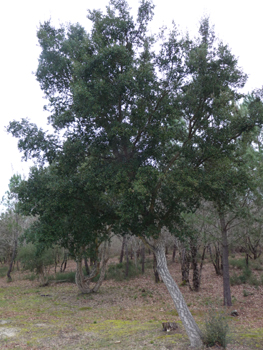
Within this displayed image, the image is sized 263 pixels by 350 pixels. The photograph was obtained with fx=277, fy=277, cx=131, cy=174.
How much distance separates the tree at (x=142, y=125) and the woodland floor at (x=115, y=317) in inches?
80.2

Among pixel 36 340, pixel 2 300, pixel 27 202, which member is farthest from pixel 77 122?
pixel 2 300

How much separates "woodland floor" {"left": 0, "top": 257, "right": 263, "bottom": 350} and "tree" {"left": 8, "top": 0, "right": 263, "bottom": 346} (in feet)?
6.69

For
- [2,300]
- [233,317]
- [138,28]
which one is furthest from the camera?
[2,300]

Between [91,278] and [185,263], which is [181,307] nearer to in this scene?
[185,263]

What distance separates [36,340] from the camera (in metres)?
9.27

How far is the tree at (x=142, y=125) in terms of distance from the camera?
8.34 meters

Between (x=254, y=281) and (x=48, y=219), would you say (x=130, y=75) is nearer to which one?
(x=48, y=219)

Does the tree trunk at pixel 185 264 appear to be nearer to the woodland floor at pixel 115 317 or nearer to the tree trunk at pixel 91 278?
the woodland floor at pixel 115 317

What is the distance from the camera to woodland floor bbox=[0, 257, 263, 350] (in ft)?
28.2

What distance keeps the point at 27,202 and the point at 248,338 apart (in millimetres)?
7966

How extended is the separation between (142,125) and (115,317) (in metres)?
9.34

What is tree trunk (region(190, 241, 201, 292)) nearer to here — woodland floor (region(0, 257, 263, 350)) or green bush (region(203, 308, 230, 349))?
woodland floor (region(0, 257, 263, 350))

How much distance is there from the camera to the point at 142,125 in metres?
8.66

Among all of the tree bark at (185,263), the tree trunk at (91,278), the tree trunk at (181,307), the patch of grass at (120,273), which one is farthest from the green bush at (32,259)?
the tree trunk at (181,307)
